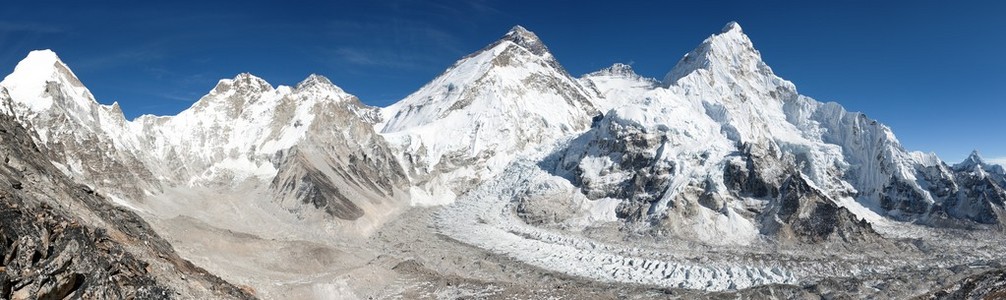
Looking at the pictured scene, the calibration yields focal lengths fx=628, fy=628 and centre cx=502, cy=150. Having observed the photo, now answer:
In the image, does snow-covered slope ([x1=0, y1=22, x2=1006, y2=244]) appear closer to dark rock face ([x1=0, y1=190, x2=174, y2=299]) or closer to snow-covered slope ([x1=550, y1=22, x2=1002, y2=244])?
snow-covered slope ([x1=550, y1=22, x2=1002, y2=244])

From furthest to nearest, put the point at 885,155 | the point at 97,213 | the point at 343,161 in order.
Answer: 1. the point at 885,155
2. the point at 343,161
3. the point at 97,213

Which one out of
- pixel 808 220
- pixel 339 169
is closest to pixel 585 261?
pixel 808 220

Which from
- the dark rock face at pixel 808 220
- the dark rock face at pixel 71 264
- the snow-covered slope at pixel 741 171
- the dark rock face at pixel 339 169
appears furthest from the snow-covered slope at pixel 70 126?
the dark rock face at pixel 808 220

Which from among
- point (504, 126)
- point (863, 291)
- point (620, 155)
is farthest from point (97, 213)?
point (504, 126)

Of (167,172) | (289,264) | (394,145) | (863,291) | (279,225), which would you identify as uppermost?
(394,145)

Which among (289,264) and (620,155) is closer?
(289,264)

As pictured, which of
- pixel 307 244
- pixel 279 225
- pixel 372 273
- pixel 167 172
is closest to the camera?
pixel 372 273

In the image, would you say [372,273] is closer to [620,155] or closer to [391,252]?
[391,252]

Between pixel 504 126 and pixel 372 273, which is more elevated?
pixel 504 126

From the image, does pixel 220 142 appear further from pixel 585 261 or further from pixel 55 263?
pixel 55 263
